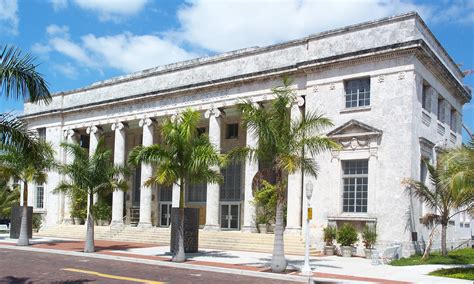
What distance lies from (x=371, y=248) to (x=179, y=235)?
31.0ft

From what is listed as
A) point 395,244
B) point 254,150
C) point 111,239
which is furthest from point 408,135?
point 111,239

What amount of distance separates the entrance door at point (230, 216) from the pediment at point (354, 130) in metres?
11.6

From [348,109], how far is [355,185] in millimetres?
4010

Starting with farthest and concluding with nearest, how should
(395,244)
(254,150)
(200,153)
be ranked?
(395,244) → (200,153) → (254,150)

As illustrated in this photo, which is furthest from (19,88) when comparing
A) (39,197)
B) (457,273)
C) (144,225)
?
(39,197)

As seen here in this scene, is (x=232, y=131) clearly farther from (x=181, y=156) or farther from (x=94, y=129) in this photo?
(x=181, y=156)

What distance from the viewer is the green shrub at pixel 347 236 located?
25734mm

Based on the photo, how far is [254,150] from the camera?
65.2 ft

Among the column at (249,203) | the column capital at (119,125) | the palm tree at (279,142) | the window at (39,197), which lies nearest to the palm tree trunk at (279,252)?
the palm tree at (279,142)

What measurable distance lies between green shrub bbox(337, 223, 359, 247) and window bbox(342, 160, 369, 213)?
1.41 m

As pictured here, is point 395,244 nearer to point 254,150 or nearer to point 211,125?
point 254,150

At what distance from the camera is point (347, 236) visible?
25.8 m

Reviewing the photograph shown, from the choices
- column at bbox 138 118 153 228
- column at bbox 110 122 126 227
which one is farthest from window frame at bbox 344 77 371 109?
column at bbox 110 122 126 227

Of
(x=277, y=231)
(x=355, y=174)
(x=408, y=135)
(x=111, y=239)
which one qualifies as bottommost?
A: (x=111, y=239)
